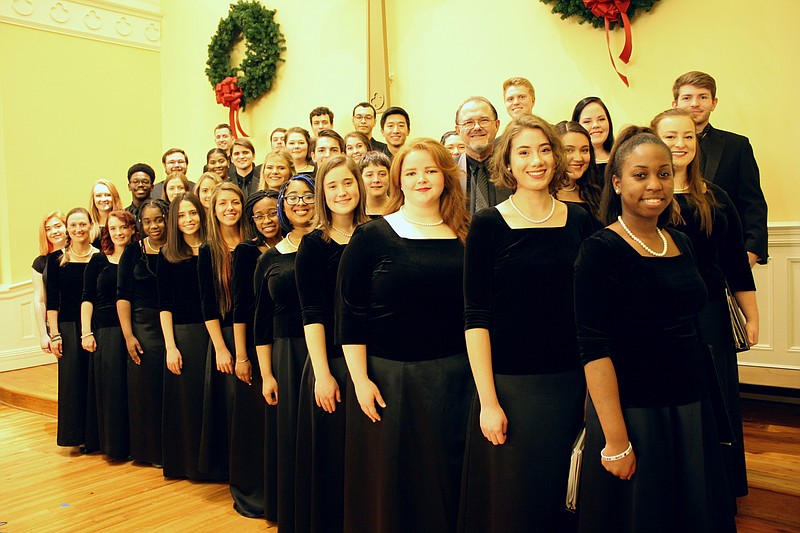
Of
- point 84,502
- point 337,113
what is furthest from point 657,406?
point 337,113

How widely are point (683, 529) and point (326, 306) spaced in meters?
1.38

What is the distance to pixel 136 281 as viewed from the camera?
4027mm

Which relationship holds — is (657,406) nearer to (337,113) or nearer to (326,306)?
(326,306)

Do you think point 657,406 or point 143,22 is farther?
point 143,22

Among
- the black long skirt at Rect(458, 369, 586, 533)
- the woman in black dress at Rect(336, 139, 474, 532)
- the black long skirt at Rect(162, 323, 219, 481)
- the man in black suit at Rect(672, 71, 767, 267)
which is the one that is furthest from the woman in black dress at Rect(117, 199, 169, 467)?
the man in black suit at Rect(672, 71, 767, 267)

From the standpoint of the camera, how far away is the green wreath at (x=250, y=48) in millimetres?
6531

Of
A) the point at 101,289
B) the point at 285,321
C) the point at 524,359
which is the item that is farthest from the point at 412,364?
the point at 101,289

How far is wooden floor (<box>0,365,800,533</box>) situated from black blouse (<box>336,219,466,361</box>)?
124 cm

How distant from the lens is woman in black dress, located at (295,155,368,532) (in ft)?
8.38

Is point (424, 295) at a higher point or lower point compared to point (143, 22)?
lower

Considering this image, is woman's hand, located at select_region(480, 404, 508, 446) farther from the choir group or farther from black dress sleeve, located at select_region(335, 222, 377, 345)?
black dress sleeve, located at select_region(335, 222, 377, 345)

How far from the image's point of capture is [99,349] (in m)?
4.27

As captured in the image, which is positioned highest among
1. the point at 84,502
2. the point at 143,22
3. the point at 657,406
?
the point at 143,22

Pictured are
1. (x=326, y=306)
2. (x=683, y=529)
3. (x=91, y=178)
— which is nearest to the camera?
(x=683, y=529)
